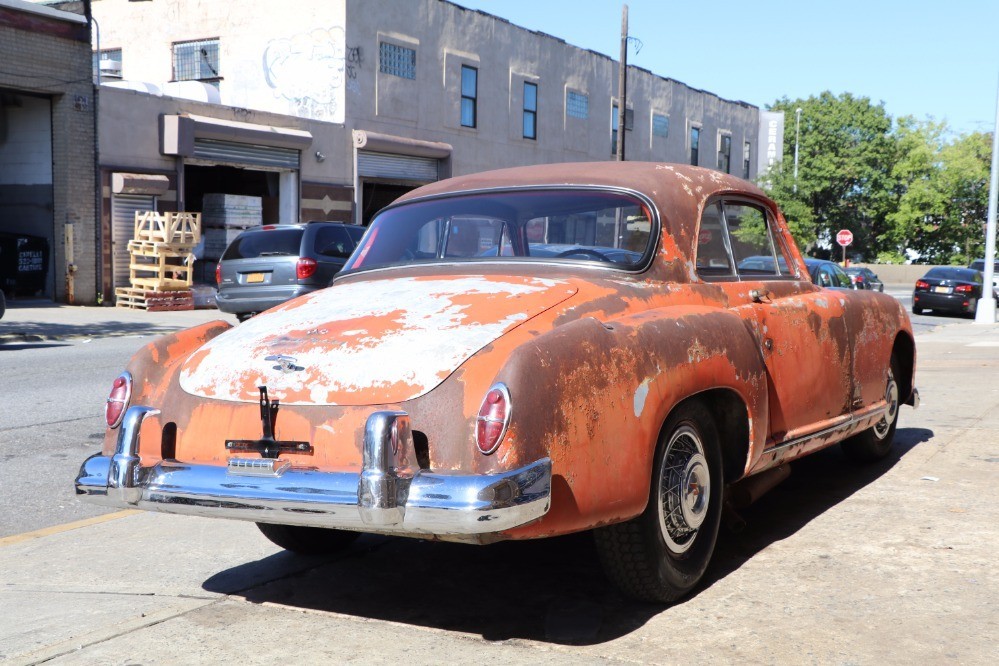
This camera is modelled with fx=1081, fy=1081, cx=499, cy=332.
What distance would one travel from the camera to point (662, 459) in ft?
13.2

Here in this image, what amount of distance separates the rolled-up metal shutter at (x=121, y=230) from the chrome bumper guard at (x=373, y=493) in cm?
2009

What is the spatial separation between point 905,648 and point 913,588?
2.28ft

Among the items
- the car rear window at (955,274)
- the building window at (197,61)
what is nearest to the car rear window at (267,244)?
the building window at (197,61)

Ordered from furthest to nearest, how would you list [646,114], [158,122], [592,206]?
[646,114] < [158,122] < [592,206]

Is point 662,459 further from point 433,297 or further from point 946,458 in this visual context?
point 946,458

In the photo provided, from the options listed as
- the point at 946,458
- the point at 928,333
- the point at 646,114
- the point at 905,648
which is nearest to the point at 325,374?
the point at 905,648

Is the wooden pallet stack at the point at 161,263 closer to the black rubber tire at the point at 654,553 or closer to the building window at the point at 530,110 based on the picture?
the building window at the point at 530,110

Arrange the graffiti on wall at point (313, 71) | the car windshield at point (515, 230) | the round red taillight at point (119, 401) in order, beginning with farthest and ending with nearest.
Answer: the graffiti on wall at point (313, 71) → the car windshield at point (515, 230) → the round red taillight at point (119, 401)

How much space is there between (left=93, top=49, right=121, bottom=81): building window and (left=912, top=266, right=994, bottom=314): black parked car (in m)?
21.9

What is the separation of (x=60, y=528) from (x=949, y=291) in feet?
84.5

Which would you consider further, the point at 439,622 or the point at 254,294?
the point at 254,294

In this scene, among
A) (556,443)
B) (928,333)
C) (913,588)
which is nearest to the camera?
(556,443)

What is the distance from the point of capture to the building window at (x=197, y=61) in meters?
28.8

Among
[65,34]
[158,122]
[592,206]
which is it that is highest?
[65,34]
